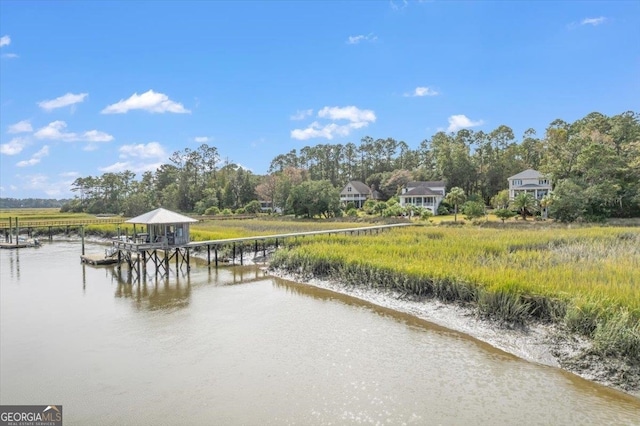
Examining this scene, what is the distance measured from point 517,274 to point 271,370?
29.2 ft

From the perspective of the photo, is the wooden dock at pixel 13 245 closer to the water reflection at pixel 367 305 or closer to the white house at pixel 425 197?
the water reflection at pixel 367 305

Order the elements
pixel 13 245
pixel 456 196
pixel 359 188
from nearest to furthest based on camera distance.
→ pixel 13 245
pixel 456 196
pixel 359 188

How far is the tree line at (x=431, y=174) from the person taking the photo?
41281 millimetres

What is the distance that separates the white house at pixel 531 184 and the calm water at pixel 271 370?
153 feet

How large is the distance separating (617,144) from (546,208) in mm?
19067

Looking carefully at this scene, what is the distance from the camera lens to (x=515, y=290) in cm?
1199

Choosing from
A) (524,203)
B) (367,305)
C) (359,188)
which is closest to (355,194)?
(359,188)

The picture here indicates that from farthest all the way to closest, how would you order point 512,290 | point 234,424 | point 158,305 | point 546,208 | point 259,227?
1. point 546,208
2. point 259,227
3. point 158,305
4. point 512,290
5. point 234,424

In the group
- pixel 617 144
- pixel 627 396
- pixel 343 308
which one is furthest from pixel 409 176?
pixel 627 396

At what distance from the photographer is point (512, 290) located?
1202 cm

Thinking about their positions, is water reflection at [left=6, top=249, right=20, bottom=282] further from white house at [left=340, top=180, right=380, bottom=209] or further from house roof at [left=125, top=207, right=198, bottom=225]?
white house at [left=340, top=180, right=380, bottom=209]

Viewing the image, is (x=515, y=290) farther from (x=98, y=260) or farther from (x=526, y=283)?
(x=98, y=260)

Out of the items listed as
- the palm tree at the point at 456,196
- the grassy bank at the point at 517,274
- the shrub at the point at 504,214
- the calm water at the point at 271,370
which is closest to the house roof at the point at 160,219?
the grassy bank at the point at 517,274

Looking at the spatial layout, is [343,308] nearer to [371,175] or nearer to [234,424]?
[234,424]
